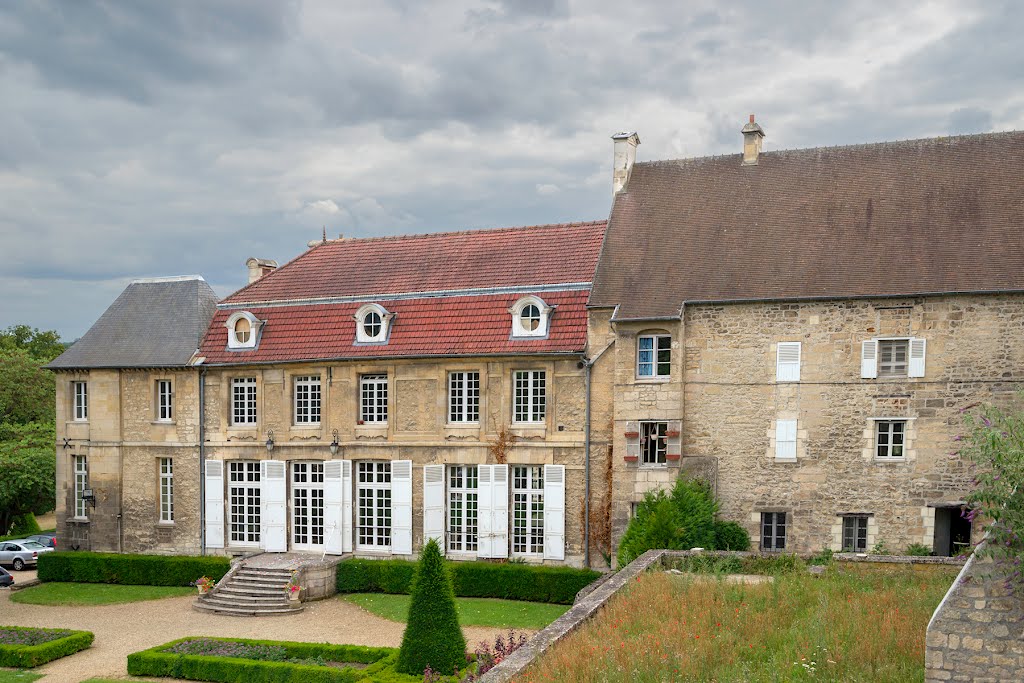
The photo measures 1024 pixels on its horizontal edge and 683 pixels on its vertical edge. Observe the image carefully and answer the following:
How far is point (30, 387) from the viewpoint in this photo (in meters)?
41.2

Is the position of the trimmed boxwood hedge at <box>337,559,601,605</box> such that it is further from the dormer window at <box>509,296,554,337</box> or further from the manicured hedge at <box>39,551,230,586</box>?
the dormer window at <box>509,296,554,337</box>

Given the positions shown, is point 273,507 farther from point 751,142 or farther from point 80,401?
point 751,142

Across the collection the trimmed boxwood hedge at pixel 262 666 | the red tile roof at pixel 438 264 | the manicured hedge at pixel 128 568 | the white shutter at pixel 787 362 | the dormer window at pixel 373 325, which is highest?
the red tile roof at pixel 438 264

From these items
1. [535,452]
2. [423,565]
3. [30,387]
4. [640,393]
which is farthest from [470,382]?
[30,387]

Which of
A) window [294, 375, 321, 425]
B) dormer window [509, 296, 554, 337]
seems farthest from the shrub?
window [294, 375, 321, 425]

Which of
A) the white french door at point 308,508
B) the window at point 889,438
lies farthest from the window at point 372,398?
the window at point 889,438

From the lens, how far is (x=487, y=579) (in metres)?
21.8

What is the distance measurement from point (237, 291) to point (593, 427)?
1198cm

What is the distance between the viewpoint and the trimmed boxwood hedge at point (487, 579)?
21109mm

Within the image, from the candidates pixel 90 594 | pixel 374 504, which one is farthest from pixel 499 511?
pixel 90 594

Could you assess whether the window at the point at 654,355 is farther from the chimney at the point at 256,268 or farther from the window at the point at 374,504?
the chimney at the point at 256,268

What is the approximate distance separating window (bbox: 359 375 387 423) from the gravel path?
4.87m

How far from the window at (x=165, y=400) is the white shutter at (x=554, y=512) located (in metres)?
11.2

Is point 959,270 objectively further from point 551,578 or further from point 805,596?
point 551,578
